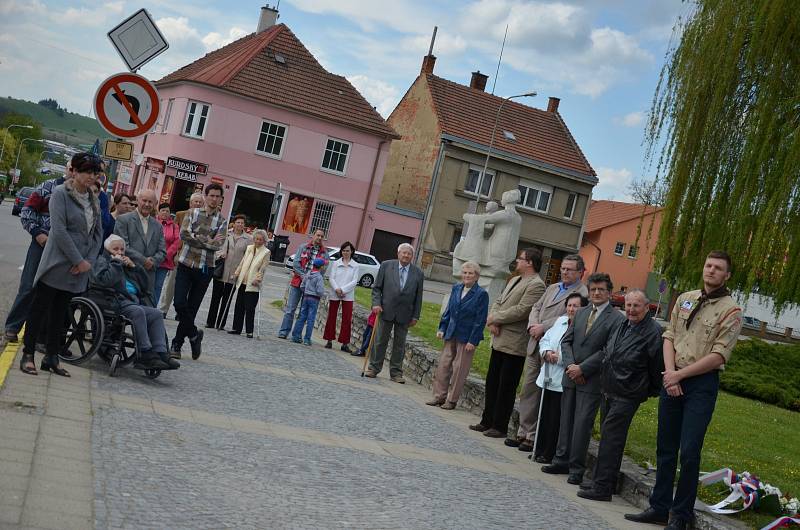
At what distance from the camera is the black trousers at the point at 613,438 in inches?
367

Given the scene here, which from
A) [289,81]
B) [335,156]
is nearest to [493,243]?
[335,156]

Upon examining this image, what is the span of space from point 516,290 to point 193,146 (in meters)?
37.2

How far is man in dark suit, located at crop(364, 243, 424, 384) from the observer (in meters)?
15.1

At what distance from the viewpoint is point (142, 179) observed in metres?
51.9

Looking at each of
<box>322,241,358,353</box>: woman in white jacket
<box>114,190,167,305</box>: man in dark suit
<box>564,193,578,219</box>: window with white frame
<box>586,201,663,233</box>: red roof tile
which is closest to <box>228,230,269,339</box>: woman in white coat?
<box>322,241,358,353</box>: woman in white jacket

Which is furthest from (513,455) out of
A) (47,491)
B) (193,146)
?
(193,146)

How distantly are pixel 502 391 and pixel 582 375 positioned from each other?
201 cm

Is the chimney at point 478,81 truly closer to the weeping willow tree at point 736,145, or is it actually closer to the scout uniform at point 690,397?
the weeping willow tree at point 736,145

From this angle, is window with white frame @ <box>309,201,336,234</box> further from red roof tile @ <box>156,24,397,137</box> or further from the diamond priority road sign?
the diamond priority road sign

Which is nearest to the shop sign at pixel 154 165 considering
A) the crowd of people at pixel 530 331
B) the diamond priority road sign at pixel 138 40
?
the crowd of people at pixel 530 331

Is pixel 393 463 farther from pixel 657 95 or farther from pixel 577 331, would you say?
pixel 657 95

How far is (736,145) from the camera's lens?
18375 millimetres

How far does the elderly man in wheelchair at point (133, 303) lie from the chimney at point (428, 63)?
50885mm

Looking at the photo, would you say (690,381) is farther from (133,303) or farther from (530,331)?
(133,303)
